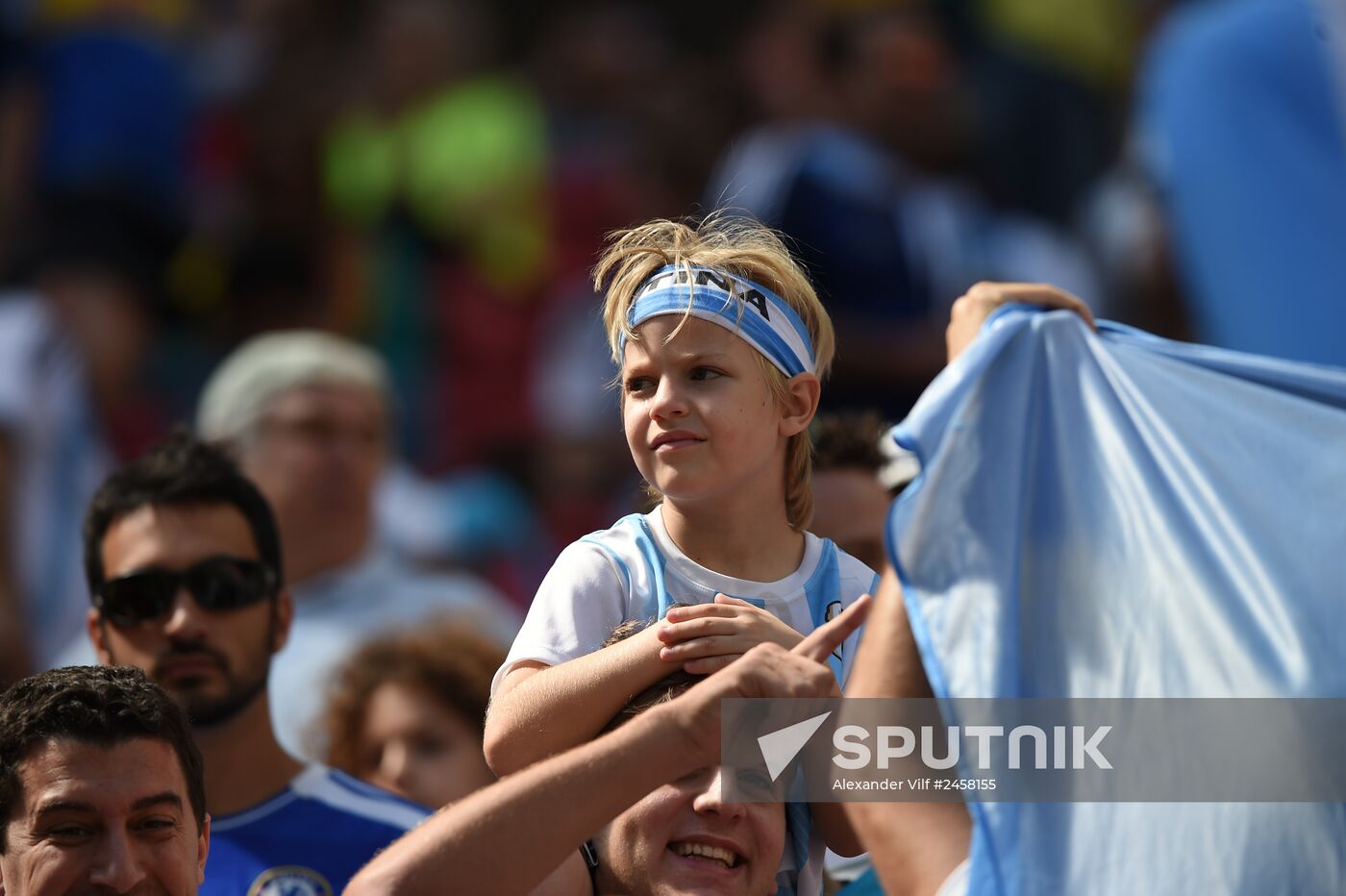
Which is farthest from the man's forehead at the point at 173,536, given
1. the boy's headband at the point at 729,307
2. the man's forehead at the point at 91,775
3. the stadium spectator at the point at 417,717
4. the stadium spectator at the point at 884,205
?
the stadium spectator at the point at 884,205

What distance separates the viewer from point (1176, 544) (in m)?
2.89

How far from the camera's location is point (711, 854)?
304 cm

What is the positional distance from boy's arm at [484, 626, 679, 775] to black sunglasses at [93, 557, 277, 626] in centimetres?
108

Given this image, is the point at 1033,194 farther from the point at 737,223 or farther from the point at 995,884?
the point at 995,884

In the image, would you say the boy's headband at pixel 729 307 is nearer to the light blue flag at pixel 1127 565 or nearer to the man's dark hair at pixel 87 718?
the light blue flag at pixel 1127 565

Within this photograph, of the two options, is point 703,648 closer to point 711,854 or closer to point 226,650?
point 711,854

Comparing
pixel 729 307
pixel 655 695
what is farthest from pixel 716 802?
pixel 729 307

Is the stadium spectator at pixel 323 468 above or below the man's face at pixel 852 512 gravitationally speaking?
above

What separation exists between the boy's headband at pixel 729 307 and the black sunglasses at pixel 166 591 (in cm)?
110

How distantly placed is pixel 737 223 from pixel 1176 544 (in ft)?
3.49

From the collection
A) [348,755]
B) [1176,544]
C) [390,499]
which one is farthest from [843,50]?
[1176,544]

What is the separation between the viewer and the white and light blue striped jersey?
12.2 ft

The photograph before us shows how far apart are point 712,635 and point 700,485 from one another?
1.27 ft

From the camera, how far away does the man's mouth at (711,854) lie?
304 centimetres
